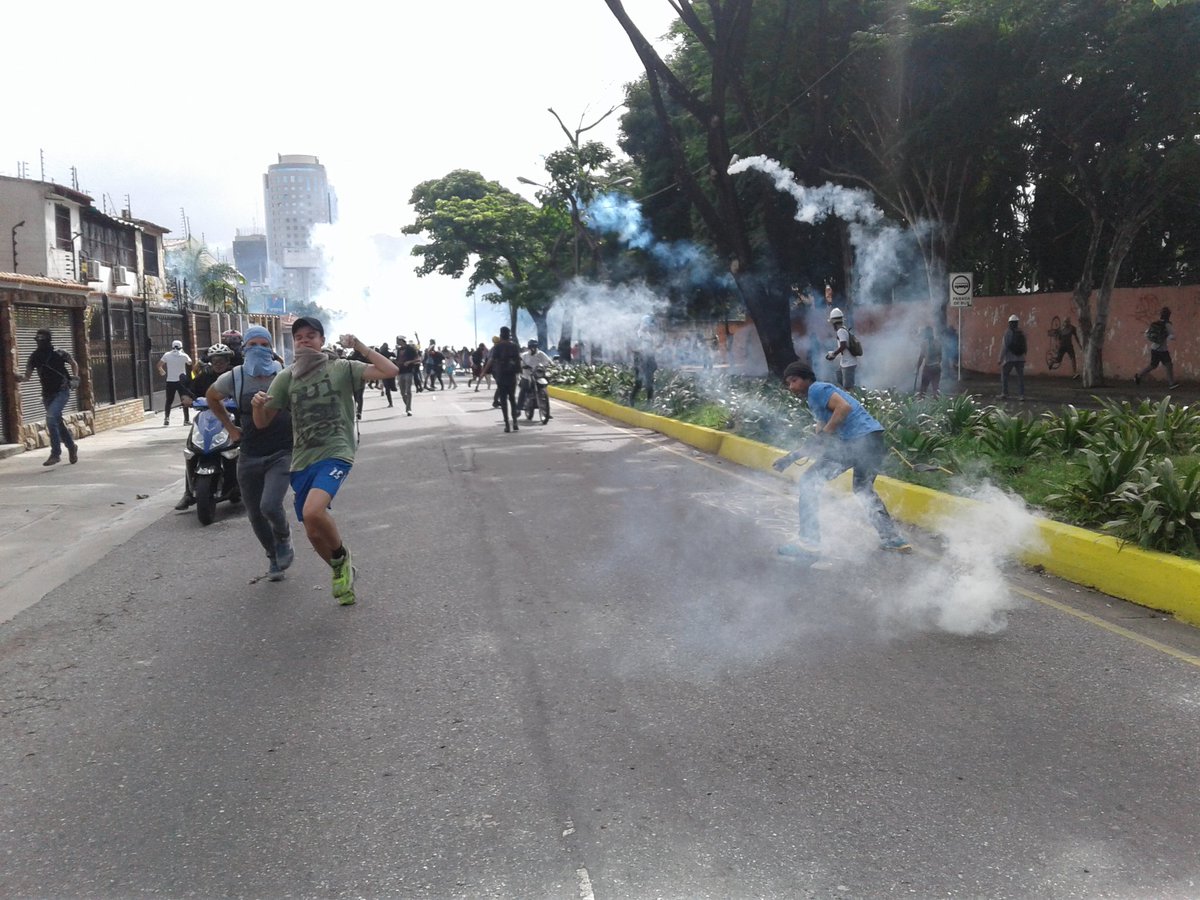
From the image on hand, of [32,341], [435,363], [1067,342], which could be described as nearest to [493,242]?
[435,363]

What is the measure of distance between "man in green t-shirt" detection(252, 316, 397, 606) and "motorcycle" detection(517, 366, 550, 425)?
13.4m

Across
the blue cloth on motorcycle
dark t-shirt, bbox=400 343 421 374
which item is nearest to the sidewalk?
the blue cloth on motorcycle

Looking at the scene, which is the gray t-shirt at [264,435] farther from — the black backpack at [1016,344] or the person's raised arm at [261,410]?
the black backpack at [1016,344]

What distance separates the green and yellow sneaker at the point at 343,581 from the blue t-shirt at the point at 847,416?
3154mm

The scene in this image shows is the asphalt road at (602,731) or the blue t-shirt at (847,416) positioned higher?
A: the blue t-shirt at (847,416)

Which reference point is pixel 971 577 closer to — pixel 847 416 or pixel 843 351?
pixel 847 416

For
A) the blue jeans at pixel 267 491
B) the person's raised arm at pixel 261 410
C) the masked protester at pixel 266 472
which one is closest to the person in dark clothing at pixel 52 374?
the masked protester at pixel 266 472

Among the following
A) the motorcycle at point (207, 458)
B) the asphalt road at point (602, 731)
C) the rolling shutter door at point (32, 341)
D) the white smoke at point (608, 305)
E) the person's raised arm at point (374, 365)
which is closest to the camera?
the asphalt road at point (602, 731)

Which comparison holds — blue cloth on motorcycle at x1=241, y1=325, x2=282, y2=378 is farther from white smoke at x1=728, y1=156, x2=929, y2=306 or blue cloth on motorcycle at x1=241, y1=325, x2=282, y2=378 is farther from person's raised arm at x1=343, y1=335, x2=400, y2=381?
white smoke at x1=728, y1=156, x2=929, y2=306

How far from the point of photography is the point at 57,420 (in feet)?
44.2

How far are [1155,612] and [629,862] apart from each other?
13.5 ft

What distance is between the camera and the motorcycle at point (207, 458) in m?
9.26

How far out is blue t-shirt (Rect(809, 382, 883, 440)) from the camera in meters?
7.18

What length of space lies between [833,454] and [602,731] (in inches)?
144
